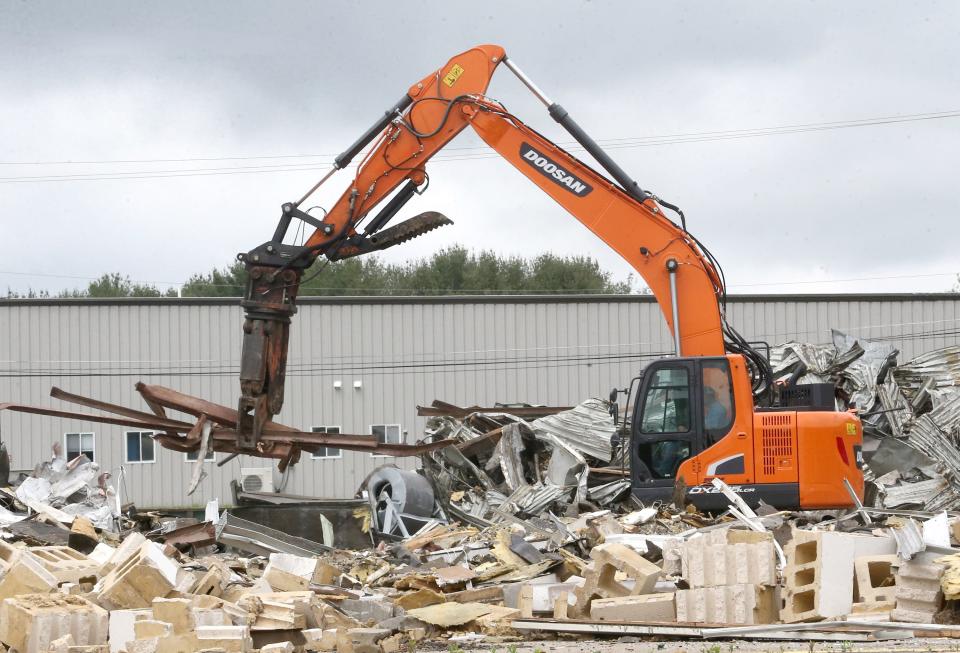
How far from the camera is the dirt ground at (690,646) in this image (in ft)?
22.1

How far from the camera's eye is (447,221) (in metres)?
12.2

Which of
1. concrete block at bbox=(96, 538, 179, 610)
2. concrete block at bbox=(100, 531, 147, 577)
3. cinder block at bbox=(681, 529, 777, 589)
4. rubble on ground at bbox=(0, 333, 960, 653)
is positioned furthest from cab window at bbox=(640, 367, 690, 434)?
concrete block at bbox=(96, 538, 179, 610)

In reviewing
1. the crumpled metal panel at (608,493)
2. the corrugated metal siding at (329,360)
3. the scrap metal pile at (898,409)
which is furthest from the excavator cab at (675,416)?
the corrugated metal siding at (329,360)

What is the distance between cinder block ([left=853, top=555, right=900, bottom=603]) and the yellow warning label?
6.79 m

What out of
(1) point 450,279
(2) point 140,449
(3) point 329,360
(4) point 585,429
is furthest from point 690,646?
(1) point 450,279

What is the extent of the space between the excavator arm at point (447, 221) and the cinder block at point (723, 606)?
418 cm

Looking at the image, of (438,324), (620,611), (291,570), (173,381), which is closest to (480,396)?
(438,324)

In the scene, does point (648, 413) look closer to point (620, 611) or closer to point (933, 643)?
point (620, 611)

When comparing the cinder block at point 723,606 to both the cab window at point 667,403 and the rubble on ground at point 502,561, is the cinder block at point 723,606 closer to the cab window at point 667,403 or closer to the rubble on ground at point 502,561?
the rubble on ground at point 502,561

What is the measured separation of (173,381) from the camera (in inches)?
1152

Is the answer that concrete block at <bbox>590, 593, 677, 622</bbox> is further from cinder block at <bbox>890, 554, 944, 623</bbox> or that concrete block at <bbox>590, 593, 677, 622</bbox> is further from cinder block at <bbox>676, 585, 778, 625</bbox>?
cinder block at <bbox>890, 554, 944, 623</bbox>

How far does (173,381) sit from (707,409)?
779 inches

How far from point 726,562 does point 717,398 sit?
354 centimetres

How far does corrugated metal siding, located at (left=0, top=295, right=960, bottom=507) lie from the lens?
29.0m
